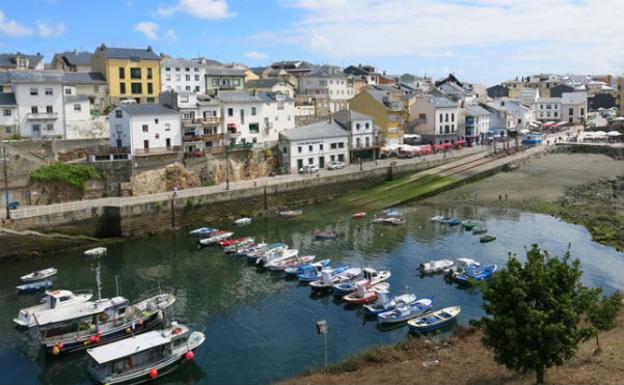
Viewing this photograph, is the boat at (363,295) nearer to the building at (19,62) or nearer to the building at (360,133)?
the building at (360,133)

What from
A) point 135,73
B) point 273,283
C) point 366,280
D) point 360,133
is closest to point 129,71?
point 135,73

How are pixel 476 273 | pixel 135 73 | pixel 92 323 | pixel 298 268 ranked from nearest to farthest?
pixel 92 323
pixel 476 273
pixel 298 268
pixel 135 73

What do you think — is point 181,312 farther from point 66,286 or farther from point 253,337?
point 66,286

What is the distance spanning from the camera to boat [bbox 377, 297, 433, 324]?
30.6 metres

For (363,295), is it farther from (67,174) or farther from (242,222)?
(67,174)

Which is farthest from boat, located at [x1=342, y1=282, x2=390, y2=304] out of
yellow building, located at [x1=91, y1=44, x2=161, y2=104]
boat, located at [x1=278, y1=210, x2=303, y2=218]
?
yellow building, located at [x1=91, y1=44, x2=161, y2=104]

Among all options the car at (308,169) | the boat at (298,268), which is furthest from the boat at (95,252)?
the car at (308,169)

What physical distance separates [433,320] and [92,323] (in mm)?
16520

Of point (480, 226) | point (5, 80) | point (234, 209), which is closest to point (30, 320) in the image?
point (234, 209)

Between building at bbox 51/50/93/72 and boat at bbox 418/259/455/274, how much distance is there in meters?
59.4

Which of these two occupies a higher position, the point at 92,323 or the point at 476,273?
the point at 476,273

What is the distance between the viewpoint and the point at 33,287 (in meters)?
36.7

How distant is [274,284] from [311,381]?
14.2 m

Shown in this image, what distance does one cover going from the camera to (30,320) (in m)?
30.7
